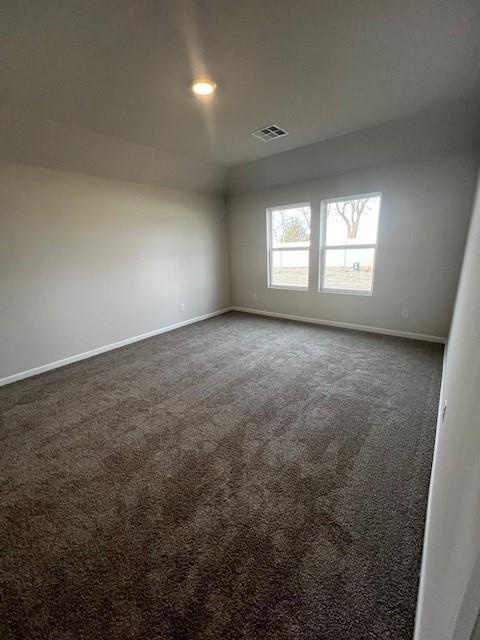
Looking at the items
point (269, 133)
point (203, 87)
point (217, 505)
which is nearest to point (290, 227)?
point (269, 133)

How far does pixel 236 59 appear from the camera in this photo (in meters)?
1.95

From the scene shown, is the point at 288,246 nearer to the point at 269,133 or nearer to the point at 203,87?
the point at 269,133

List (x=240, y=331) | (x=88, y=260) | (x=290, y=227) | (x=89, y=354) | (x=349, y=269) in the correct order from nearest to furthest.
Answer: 1. (x=88, y=260)
2. (x=89, y=354)
3. (x=349, y=269)
4. (x=240, y=331)
5. (x=290, y=227)

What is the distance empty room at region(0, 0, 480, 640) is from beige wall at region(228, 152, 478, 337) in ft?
0.10

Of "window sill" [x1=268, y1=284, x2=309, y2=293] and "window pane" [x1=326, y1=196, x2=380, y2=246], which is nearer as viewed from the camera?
"window pane" [x1=326, y1=196, x2=380, y2=246]

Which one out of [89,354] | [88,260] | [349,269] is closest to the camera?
[88,260]

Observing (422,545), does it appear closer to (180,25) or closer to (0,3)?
(180,25)

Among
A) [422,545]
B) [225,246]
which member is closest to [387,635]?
[422,545]

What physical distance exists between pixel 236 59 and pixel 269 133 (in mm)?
1410

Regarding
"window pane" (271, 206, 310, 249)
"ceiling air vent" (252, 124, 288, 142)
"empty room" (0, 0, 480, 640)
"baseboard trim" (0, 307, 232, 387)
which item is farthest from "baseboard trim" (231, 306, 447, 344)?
"ceiling air vent" (252, 124, 288, 142)

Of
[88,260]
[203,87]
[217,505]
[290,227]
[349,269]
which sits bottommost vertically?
[217,505]

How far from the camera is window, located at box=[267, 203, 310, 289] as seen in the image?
478 centimetres

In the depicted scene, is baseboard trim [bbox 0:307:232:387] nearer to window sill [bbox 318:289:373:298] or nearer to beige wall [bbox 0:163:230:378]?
beige wall [bbox 0:163:230:378]

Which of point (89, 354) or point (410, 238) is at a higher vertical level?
point (410, 238)
